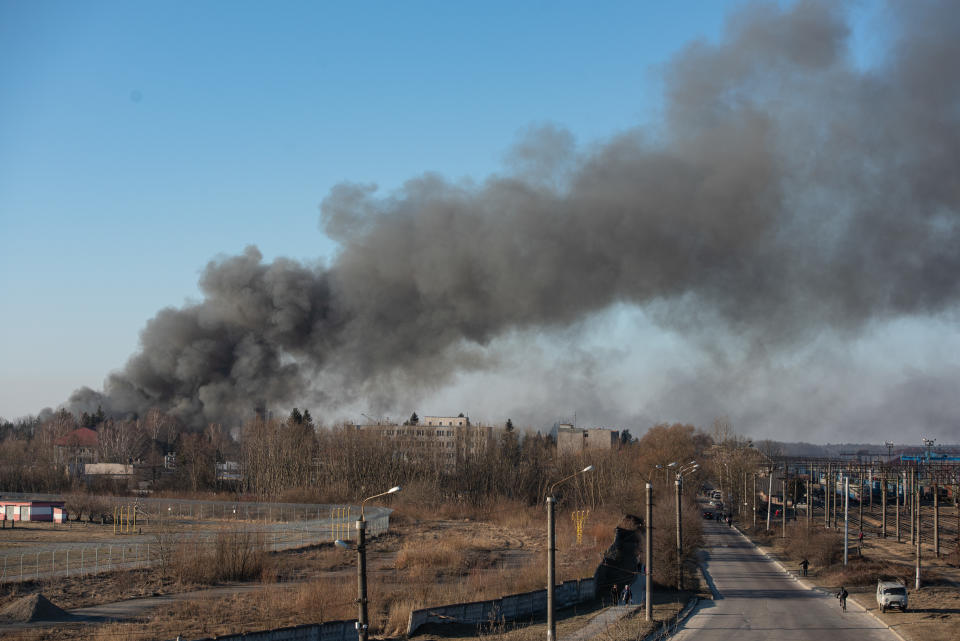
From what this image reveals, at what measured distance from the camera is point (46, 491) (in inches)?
2311

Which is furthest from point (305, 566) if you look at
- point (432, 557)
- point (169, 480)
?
point (169, 480)

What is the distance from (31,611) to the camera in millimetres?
18000

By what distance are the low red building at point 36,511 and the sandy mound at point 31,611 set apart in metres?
27.4

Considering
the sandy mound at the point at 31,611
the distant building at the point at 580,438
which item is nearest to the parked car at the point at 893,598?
the sandy mound at the point at 31,611

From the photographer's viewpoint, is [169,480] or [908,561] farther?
[169,480]

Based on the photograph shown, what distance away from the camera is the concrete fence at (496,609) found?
17.6 m

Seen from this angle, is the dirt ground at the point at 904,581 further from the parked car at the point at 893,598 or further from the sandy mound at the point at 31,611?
the sandy mound at the point at 31,611

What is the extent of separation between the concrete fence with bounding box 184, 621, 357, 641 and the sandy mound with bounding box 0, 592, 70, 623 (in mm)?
6078

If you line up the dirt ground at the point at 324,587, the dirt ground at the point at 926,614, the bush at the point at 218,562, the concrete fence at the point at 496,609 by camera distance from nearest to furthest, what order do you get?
the concrete fence at the point at 496,609, the dirt ground at the point at 324,587, the dirt ground at the point at 926,614, the bush at the point at 218,562

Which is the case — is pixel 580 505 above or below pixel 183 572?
below

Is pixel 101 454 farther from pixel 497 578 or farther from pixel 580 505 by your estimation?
pixel 497 578

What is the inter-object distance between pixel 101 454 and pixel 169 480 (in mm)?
14590

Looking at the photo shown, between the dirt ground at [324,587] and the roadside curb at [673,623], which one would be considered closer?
the dirt ground at [324,587]

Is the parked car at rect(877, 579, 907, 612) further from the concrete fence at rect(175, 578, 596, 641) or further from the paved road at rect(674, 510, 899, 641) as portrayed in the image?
the concrete fence at rect(175, 578, 596, 641)
